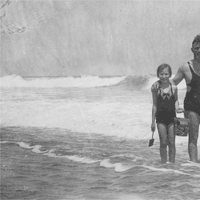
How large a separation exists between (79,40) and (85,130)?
58.9 meters

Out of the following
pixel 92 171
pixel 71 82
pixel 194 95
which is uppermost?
pixel 194 95

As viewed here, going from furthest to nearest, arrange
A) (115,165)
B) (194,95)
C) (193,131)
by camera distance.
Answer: (115,165), (193,131), (194,95)

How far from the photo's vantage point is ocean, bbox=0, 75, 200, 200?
4.16 metres

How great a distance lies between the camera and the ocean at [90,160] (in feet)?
13.7

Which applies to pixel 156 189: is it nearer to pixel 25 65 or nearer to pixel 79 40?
pixel 25 65

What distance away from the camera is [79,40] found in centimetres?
6669

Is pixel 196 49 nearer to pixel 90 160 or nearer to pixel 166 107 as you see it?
pixel 166 107

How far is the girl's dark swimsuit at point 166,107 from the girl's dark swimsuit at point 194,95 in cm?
17

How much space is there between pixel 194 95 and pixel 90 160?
1535mm

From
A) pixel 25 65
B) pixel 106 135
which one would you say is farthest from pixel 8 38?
pixel 106 135

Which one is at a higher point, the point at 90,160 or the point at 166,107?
the point at 166,107

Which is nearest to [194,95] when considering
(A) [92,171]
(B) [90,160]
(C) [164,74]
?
(C) [164,74]

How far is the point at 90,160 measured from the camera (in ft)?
18.5

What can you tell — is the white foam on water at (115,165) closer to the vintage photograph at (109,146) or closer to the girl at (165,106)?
the vintage photograph at (109,146)
